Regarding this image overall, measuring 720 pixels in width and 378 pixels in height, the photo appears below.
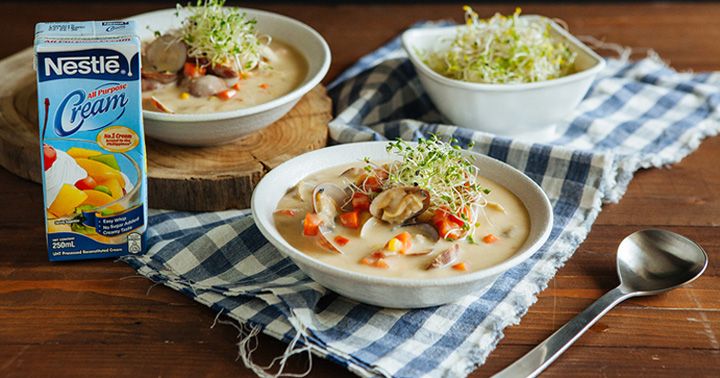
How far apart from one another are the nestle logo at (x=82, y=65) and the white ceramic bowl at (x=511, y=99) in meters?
1.17

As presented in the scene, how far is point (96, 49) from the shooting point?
2148 mm

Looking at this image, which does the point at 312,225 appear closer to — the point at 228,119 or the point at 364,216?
the point at 364,216

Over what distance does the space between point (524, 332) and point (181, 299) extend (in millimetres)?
869

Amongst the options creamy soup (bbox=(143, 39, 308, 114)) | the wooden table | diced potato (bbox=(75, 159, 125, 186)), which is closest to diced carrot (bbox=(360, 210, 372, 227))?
the wooden table

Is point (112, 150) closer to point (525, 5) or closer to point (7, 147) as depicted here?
point (7, 147)

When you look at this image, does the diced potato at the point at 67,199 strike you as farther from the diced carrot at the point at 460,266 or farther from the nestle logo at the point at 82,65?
the diced carrot at the point at 460,266

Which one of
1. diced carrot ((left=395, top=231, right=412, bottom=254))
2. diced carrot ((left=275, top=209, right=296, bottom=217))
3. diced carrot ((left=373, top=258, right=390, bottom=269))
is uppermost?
diced carrot ((left=395, top=231, right=412, bottom=254))

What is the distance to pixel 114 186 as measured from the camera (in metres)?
2.29

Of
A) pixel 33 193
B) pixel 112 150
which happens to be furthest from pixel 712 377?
pixel 33 193

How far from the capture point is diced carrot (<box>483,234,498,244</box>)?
7.06 feet

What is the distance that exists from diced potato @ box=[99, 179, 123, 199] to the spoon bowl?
1.34m

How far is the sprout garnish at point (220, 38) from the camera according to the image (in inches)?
114

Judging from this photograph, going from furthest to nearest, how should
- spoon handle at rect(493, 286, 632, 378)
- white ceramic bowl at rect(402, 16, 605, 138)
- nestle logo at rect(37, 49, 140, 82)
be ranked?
white ceramic bowl at rect(402, 16, 605, 138) → nestle logo at rect(37, 49, 140, 82) → spoon handle at rect(493, 286, 632, 378)

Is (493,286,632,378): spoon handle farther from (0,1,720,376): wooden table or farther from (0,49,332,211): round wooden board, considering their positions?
(0,49,332,211): round wooden board
